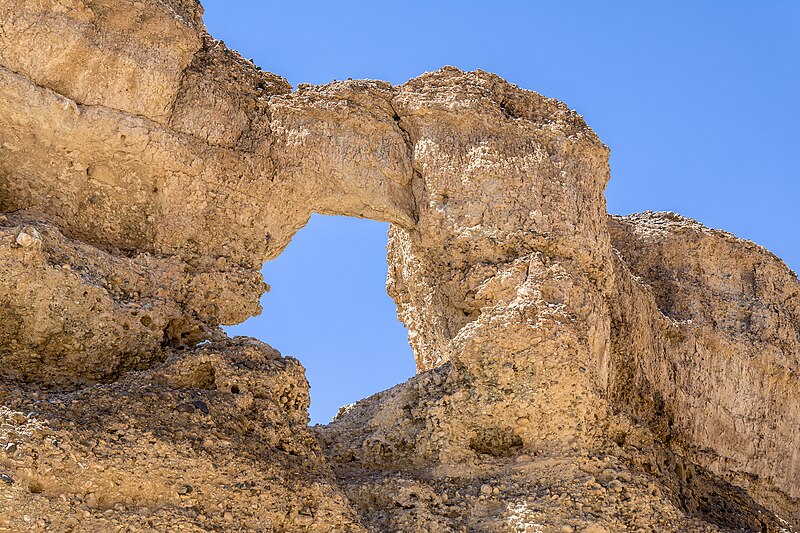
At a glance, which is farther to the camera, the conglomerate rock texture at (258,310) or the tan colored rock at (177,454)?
the conglomerate rock texture at (258,310)

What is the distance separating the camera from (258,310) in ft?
35.4

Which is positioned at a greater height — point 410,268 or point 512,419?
point 410,268

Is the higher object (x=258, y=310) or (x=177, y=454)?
(x=258, y=310)

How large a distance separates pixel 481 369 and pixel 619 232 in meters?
5.31

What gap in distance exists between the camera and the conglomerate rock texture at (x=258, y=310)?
8.50m

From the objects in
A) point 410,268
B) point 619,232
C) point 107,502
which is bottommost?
point 107,502

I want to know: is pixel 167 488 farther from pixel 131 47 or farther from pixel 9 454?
pixel 131 47

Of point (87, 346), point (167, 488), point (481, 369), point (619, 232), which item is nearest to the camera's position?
point (167, 488)

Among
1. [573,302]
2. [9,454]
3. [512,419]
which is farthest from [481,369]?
A: [9,454]

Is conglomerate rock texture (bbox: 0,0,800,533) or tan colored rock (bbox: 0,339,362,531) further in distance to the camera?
conglomerate rock texture (bbox: 0,0,800,533)

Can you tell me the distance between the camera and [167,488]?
8.06 m

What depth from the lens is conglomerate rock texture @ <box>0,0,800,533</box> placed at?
850cm

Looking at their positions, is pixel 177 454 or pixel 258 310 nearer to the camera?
pixel 177 454

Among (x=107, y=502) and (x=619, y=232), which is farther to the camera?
(x=619, y=232)
